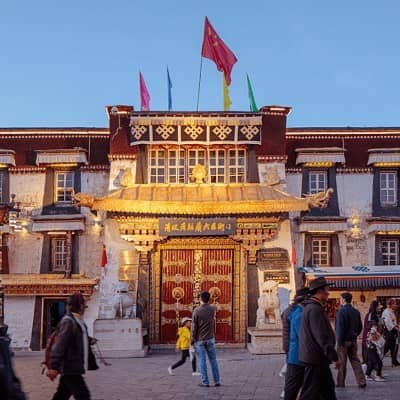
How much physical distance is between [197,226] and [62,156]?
222 inches

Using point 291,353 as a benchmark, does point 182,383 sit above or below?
below

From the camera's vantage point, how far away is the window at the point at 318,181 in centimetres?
2634

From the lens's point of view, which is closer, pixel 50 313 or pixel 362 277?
pixel 362 277

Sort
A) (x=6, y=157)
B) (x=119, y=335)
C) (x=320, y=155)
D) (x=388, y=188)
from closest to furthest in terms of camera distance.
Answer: (x=119, y=335)
(x=320, y=155)
(x=388, y=188)
(x=6, y=157)

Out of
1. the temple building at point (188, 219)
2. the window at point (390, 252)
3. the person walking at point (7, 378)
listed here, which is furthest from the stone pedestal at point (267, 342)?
the person walking at point (7, 378)

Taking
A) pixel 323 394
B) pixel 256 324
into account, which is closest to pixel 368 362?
pixel 323 394

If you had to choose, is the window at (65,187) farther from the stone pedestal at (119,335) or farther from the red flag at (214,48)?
the red flag at (214,48)

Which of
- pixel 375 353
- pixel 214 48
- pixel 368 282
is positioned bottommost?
pixel 375 353

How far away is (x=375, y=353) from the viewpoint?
14.7m

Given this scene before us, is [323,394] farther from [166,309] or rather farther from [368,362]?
[166,309]

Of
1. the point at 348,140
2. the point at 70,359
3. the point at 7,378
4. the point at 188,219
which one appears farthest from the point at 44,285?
the point at 7,378

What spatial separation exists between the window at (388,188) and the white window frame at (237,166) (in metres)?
4.94

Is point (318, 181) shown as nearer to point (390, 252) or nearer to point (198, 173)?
point (390, 252)

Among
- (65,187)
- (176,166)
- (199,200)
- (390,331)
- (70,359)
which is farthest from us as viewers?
(65,187)
